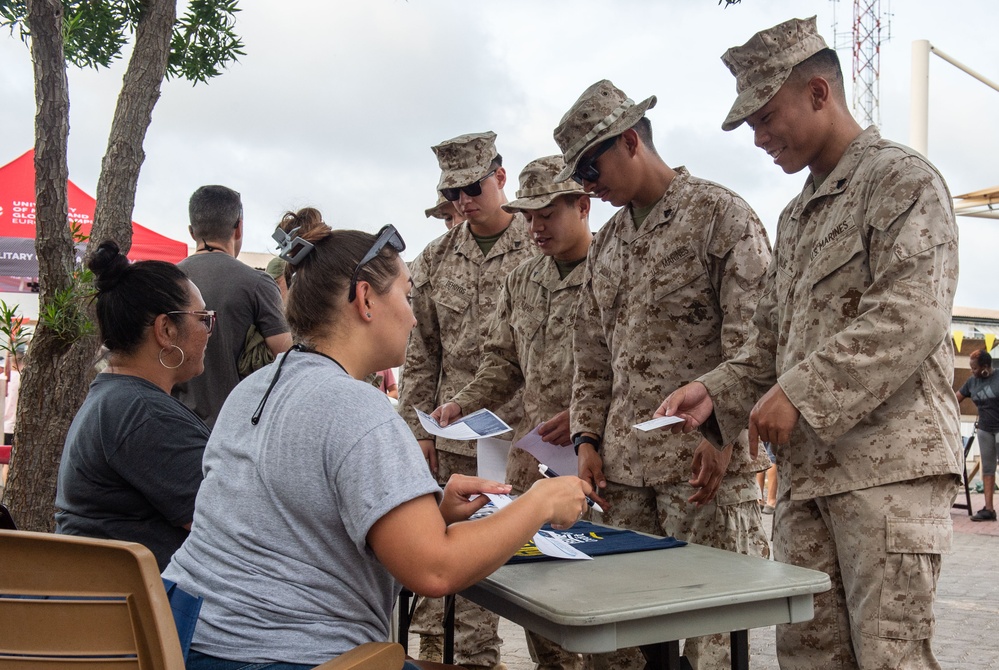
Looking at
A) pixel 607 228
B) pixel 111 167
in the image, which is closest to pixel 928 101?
pixel 607 228

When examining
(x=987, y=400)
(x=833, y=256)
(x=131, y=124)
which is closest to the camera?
(x=833, y=256)

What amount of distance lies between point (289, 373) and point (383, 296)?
283mm

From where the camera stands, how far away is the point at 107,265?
2.93 metres

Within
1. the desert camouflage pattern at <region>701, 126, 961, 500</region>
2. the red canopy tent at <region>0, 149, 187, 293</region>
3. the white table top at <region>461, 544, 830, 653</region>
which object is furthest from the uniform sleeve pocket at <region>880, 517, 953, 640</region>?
the red canopy tent at <region>0, 149, 187, 293</region>

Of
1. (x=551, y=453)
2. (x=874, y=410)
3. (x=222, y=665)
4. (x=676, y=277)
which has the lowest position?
(x=222, y=665)

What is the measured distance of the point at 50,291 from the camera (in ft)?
13.1

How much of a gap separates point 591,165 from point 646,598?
185 cm

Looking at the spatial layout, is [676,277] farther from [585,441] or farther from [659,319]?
[585,441]

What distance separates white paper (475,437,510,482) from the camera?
3.18 meters

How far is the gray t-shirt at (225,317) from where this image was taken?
13.3ft

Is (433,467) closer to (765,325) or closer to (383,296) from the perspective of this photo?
(765,325)

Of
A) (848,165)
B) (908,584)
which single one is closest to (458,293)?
(848,165)

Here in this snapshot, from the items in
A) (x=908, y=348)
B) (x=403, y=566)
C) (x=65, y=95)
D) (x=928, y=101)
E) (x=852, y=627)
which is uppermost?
(x=928, y=101)

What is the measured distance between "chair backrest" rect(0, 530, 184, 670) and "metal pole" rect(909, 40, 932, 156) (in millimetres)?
8966
